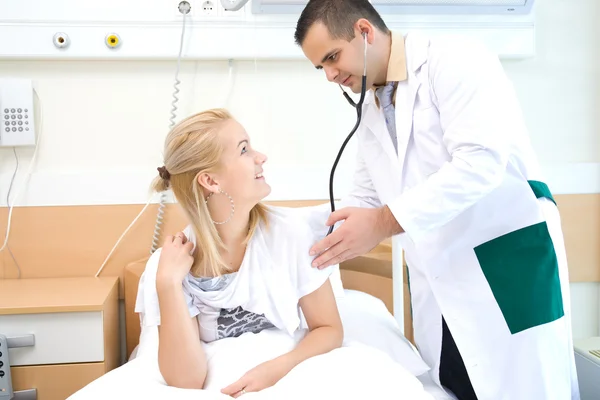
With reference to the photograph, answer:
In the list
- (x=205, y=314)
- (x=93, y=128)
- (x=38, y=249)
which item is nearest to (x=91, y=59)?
(x=93, y=128)

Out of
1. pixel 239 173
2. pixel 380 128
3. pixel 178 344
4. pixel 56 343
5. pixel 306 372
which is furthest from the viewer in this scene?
pixel 56 343

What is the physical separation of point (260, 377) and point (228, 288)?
240 millimetres

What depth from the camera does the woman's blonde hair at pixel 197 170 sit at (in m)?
1.49

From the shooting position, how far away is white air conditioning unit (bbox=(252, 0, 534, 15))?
89.0 inches

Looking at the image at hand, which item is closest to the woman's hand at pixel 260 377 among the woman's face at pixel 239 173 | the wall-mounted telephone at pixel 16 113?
the woman's face at pixel 239 173

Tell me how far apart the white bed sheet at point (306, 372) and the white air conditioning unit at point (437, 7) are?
1211 mm

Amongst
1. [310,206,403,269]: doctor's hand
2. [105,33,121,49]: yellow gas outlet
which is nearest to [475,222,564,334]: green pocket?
[310,206,403,269]: doctor's hand

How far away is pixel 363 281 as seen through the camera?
2.27m

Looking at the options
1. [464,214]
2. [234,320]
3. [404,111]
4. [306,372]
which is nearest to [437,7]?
[404,111]

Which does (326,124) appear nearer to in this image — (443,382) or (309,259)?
(309,259)

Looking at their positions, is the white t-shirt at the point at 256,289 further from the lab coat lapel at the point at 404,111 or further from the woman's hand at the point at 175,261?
the lab coat lapel at the point at 404,111

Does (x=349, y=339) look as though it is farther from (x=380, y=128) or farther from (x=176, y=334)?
(x=380, y=128)

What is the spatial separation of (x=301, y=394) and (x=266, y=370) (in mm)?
189

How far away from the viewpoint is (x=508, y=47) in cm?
237
